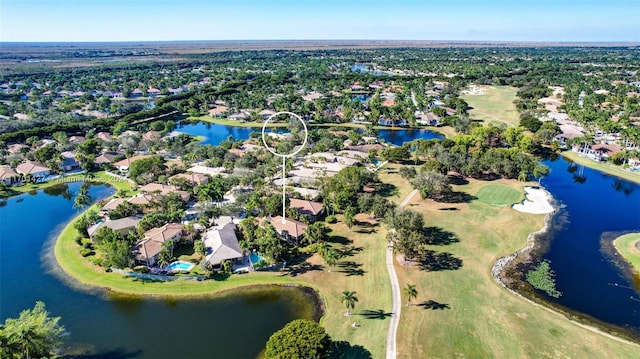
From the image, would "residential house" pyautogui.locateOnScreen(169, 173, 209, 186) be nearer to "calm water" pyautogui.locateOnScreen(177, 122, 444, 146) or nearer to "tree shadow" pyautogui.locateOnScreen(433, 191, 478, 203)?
"calm water" pyautogui.locateOnScreen(177, 122, 444, 146)

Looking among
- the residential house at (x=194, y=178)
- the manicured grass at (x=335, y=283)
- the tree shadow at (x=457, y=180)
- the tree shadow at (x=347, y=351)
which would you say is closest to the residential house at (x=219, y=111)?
the residential house at (x=194, y=178)

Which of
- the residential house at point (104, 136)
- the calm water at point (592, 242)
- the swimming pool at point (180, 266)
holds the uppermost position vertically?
the residential house at point (104, 136)

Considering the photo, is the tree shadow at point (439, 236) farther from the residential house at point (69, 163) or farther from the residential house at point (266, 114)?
the residential house at point (266, 114)

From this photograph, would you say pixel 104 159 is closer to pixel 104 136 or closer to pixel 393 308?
pixel 104 136

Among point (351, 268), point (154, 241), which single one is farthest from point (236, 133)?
point (351, 268)

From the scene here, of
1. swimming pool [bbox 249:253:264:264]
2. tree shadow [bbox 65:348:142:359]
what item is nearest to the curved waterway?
tree shadow [bbox 65:348:142:359]

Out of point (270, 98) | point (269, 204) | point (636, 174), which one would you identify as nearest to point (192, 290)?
point (269, 204)
